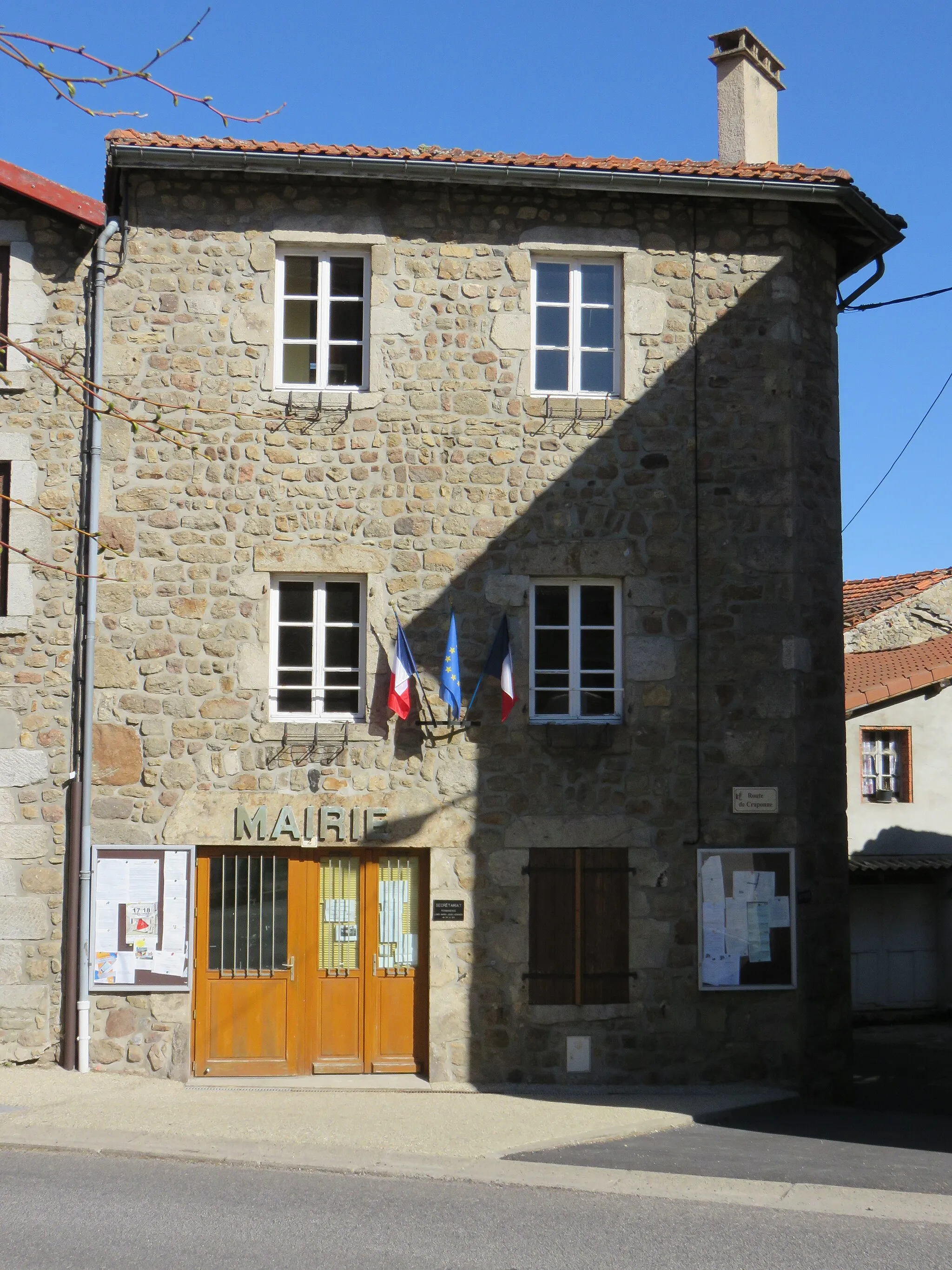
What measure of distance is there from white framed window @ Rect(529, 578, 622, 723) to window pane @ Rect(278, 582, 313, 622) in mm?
1843

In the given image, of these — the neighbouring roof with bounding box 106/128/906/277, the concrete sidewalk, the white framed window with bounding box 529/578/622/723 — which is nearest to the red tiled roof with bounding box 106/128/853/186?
the neighbouring roof with bounding box 106/128/906/277

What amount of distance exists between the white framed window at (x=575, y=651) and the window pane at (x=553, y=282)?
2418 millimetres

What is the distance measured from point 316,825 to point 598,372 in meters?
4.49

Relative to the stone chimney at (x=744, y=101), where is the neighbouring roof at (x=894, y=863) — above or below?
below

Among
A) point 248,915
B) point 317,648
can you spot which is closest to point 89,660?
point 317,648

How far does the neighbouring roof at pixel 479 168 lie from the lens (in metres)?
11.2

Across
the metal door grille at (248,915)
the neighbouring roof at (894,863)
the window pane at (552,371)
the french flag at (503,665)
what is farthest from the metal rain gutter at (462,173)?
the neighbouring roof at (894,863)

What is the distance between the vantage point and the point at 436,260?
11688 millimetres

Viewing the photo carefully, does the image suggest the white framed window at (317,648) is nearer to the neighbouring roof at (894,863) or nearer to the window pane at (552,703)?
the window pane at (552,703)

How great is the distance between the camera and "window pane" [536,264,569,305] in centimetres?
1185

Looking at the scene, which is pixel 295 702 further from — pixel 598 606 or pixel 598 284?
pixel 598 284

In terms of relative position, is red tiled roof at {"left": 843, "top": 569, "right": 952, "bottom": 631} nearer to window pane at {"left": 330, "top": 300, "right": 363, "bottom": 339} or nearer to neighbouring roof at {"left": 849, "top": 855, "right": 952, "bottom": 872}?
neighbouring roof at {"left": 849, "top": 855, "right": 952, "bottom": 872}

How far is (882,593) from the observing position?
Result: 2333 centimetres

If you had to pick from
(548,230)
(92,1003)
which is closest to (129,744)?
(92,1003)
